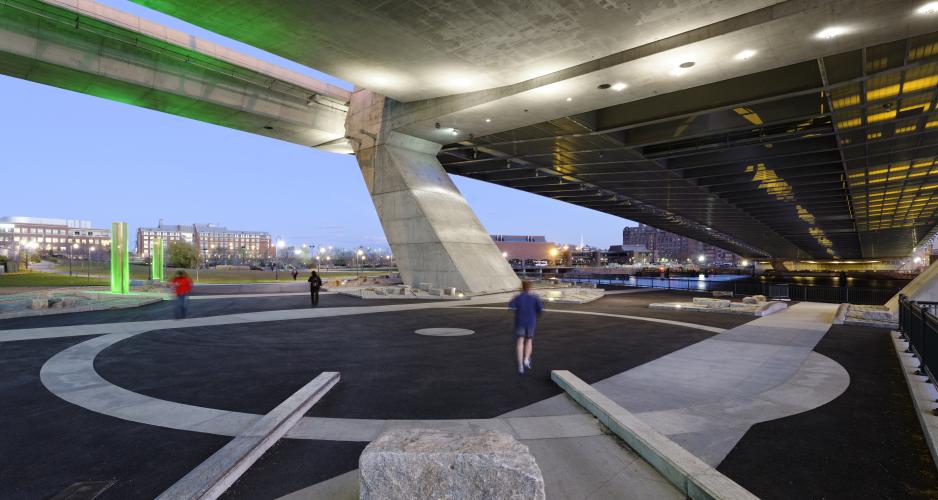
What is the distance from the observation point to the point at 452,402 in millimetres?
6688

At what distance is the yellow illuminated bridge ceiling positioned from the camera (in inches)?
716

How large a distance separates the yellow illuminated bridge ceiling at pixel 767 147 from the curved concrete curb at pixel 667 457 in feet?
60.5

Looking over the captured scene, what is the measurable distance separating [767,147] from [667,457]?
30.7 m

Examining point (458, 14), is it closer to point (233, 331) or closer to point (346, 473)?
point (233, 331)

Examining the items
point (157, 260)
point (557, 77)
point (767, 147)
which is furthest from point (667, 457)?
point (157, 260)

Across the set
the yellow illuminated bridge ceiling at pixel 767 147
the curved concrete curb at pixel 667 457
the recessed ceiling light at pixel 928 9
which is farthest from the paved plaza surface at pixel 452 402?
the yellow illuminated bridge ceiling at pixel 767 147

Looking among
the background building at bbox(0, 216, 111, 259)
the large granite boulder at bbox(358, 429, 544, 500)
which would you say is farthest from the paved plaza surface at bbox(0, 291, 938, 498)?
the background building at bbox(0, 216, 111, 259)

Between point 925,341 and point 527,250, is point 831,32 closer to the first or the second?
point 925,341

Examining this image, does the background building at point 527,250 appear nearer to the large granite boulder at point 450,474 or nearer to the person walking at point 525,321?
the person walking at point 525,321

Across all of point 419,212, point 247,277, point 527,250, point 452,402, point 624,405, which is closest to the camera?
point 624,405

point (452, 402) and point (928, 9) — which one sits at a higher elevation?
point (928, 9)

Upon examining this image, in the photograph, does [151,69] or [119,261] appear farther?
[119,261]

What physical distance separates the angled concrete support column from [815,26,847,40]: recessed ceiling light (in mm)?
18361

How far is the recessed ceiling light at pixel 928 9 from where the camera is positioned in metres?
11.9
